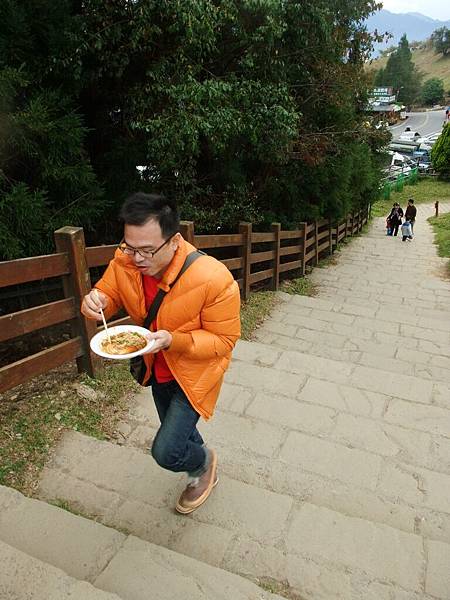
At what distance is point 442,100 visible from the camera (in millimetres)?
88000

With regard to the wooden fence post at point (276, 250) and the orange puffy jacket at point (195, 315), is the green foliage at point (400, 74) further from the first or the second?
the orange puffy jacket at point (195, 315)

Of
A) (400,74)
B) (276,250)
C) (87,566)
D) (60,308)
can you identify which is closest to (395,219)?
(276,250)

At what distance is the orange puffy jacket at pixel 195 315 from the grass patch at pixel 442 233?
35.9 feet

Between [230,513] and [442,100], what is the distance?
104 meters

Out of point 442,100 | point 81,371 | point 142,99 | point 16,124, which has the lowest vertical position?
point 81,371

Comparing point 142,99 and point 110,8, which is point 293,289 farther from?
point 110,8

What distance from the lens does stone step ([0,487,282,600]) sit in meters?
1.74

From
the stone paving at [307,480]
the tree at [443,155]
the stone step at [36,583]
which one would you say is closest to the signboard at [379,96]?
the tree at [443,155]

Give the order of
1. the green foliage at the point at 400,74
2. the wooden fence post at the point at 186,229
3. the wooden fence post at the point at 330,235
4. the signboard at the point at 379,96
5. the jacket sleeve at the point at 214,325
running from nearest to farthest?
the jacket sleeve at the point at 214,325 → the wooden fence post at the point at 186,229 → the wooden fence post at the point at 330,235 → the signboard at the point at 379,96 → the green foliage at the point at 400,74

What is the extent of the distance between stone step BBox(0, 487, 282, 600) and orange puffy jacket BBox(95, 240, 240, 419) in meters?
0.69

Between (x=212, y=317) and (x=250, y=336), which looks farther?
(x=250, y=336)

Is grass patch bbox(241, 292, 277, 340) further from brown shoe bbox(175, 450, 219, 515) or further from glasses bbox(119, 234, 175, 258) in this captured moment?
glasses bbox(119, 234, 175, 258)

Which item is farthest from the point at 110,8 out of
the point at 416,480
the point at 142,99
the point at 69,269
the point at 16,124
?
the point at 416,480

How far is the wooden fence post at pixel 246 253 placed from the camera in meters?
6.13
